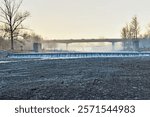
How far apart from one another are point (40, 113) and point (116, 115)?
1.85 metres

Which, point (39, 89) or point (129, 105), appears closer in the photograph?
point (129, 105)

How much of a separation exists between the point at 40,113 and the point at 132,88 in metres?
5.93

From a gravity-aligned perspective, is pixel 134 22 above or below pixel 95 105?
above

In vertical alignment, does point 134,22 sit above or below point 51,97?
above

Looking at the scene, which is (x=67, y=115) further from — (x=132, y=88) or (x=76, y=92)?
(x=132, y=88)

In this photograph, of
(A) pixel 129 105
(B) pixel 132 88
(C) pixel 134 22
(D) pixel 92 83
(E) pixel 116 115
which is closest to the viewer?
(E) pixel 116 115

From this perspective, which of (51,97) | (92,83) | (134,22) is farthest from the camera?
(134,22)

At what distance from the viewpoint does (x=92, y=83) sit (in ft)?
50.0

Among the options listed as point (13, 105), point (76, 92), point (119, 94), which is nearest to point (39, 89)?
point (76, 92)

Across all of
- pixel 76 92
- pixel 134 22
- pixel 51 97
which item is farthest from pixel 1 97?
pixel 134 22

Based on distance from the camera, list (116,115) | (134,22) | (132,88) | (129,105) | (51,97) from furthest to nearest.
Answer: (134,22), (132,88), (51,97), (129,105), (116,115)

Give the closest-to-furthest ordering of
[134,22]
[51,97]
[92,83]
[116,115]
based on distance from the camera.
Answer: [116,115]
[51,97]
[92,83]
[134,22]

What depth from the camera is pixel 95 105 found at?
31.4 feet

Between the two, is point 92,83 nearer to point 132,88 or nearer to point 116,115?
point 132,88
